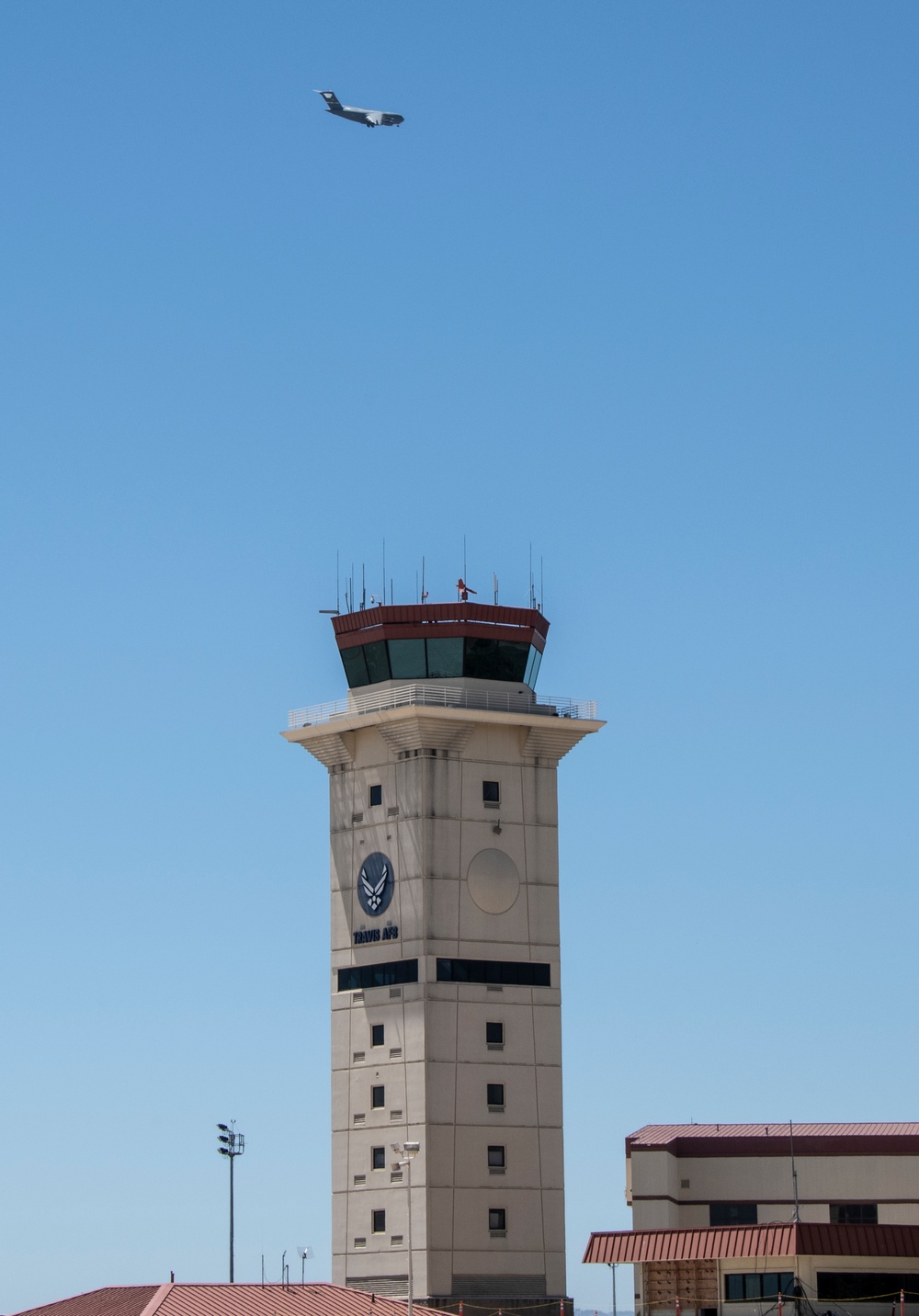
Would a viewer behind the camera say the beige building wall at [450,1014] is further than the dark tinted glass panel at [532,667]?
No

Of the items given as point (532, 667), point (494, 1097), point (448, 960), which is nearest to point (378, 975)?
point (448, 960)

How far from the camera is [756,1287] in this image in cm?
9625

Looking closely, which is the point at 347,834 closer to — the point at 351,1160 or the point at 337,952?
the point at 337,952

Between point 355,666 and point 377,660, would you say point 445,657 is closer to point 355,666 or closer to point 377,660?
point 377,660

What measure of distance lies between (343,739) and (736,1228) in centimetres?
3028

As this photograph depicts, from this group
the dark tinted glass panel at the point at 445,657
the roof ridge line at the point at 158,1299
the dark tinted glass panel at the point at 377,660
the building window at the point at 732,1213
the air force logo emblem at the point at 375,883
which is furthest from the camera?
the dark tinted glass panel at the point at 377,660

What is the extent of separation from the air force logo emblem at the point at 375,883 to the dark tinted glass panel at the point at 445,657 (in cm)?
893

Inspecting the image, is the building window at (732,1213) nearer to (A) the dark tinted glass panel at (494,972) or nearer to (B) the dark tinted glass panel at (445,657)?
(A) the dark tinted glass panel at (494,972)

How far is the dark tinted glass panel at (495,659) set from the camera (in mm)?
Answer: 114125

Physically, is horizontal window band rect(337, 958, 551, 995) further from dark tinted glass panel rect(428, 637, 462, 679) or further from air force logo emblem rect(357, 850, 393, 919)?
dark tinted glass panel rect(428, 637, 462, 679)

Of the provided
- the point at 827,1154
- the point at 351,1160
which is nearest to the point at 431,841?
the point at 351,1160

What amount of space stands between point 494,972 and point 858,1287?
2315cm

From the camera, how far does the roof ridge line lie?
89225mm

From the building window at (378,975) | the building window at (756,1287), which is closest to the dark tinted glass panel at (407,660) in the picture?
the building window at (378,975)
